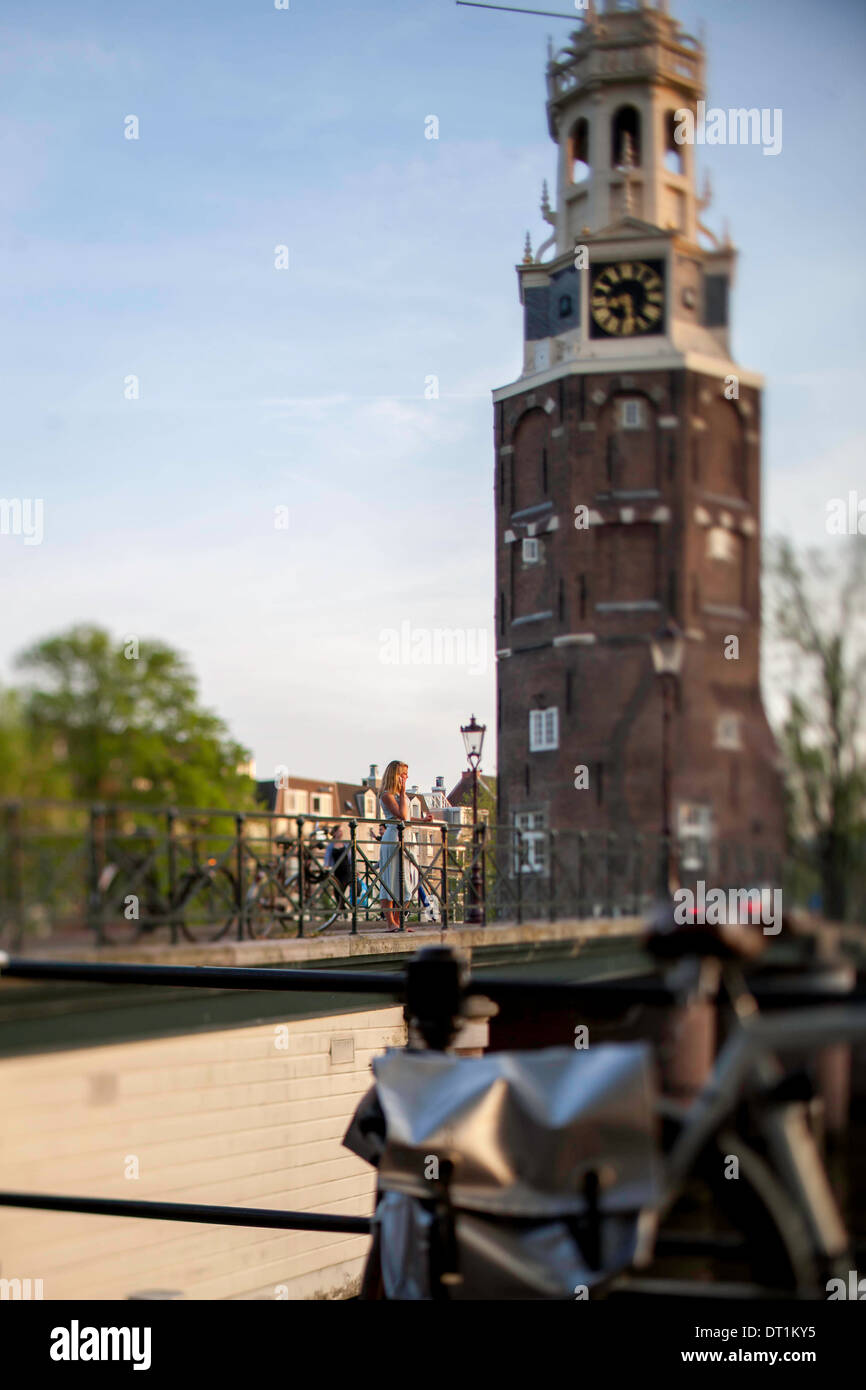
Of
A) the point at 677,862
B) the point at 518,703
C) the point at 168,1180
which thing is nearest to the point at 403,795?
the point at 518,703

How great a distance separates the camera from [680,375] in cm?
77

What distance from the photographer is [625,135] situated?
82 cm

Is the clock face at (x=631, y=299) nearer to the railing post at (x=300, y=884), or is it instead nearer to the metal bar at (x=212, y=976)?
the railing post at (x=300, y=884)

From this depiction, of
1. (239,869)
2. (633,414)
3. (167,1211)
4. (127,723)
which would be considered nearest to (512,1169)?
(239,869)

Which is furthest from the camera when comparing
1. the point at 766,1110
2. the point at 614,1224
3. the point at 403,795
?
the point at 403,795

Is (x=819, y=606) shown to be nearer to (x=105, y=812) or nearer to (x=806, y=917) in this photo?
(x=806, y=917)

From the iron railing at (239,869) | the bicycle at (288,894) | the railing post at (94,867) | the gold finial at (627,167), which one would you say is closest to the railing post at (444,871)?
the iron railing at (239,869)

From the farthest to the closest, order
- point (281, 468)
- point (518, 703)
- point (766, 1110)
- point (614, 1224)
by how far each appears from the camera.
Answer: point (281, 468) < point (518, 703) < point (614, 1224) < point (766, 1110)

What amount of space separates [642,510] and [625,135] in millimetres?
247

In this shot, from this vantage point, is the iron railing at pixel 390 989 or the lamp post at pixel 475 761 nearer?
the iron railing at pixel 390 989

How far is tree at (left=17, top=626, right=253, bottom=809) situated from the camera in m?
0.90

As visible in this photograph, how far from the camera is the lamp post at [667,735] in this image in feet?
2.45

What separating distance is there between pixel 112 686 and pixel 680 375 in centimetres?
46

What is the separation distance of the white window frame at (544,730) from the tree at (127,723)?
269 mm
